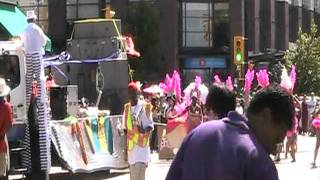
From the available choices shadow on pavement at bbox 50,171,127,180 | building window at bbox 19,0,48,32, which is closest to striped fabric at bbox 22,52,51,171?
shadow on pavement at bbox 50,171,127,180

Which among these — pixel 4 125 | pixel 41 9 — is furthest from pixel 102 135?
pixel 41 9

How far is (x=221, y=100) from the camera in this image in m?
6.33

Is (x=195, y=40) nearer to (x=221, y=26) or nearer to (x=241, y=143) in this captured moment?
(x=221, y=26)

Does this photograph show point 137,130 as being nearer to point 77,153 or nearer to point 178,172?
point 77,153

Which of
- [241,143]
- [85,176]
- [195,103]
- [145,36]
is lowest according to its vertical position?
[85,176]

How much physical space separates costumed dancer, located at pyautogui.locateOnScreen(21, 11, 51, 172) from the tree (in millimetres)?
32810

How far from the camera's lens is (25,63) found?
13266 mm

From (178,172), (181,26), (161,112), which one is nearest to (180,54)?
(181,26)

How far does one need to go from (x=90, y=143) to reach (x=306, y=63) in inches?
1362

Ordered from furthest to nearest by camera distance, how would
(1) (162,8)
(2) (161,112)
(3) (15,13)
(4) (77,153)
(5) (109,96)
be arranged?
(1) (162,8) < (2) (161,112) < (5) (109,96) < (3) (15,13) < (4) (77,153)

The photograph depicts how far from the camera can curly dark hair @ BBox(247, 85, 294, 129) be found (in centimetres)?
321

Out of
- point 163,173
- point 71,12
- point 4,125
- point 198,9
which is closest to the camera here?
point 4,125

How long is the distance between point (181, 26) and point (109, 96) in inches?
1523

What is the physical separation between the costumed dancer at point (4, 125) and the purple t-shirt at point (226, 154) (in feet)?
28.1
